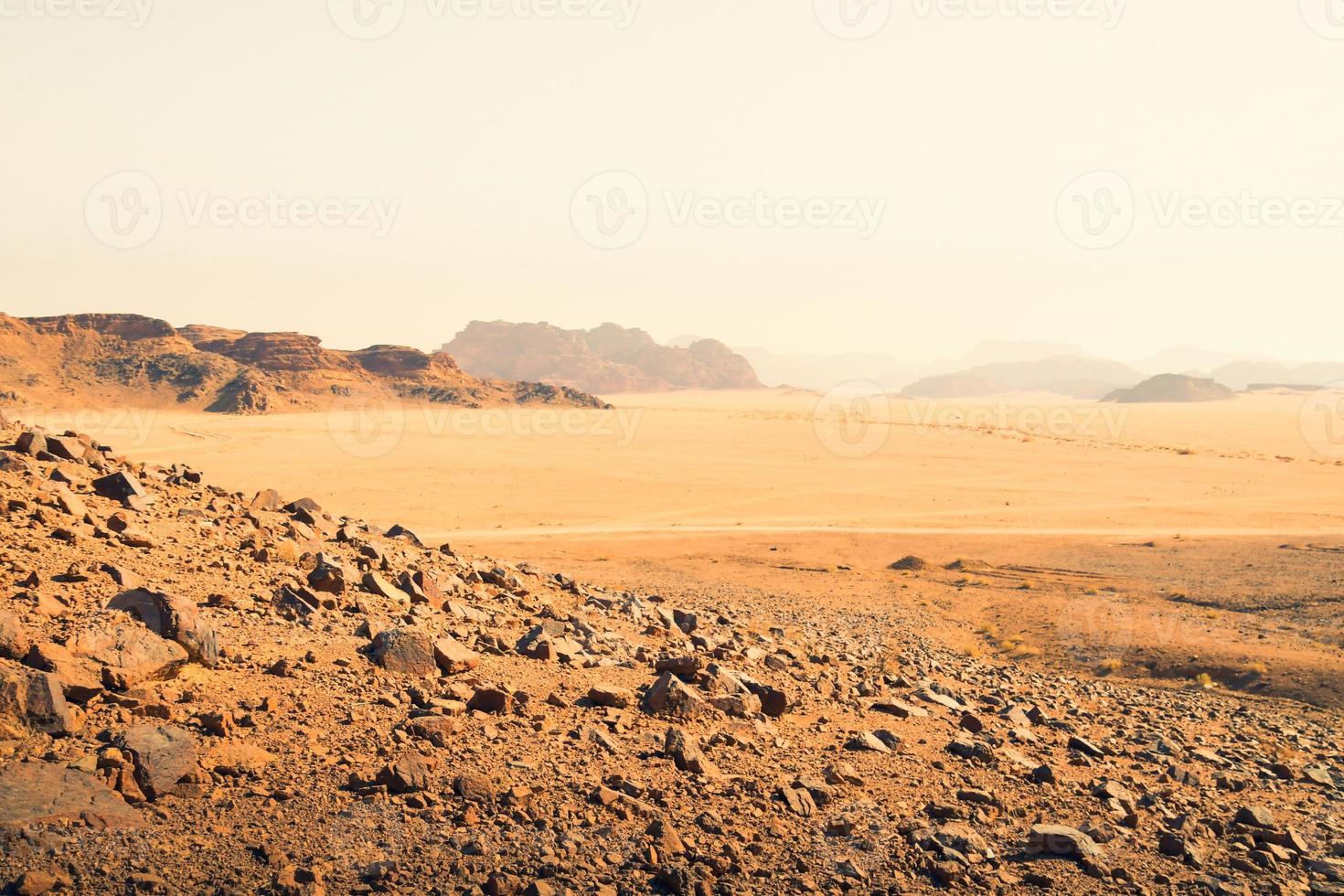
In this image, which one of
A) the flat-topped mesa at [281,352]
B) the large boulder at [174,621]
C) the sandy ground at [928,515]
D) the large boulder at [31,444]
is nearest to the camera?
the large boulder at [174,621]

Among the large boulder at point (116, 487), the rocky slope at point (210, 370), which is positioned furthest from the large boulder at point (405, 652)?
the rocky slope at point (210, 370)

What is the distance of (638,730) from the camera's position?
24.0 ft

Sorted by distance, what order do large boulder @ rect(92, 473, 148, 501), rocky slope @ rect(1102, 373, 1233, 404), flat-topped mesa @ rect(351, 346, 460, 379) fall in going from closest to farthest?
1. large boulder @ rect(92, 473, 148, 501)
2. flat-topped mesa @ rect(351, 346, 460, 379)
3. rocky slope @ rect(1102, 373, 1233, 404)

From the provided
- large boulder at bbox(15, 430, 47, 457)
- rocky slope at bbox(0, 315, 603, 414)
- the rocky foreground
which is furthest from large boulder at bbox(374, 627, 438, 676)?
rocky slope at bbox(0, 315, 603, 414)

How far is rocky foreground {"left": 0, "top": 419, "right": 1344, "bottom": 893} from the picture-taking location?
5.25m

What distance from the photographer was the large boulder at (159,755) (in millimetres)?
5344

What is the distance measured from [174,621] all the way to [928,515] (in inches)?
1197

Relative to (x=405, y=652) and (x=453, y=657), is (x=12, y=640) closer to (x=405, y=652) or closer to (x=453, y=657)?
(x=405, y=652)

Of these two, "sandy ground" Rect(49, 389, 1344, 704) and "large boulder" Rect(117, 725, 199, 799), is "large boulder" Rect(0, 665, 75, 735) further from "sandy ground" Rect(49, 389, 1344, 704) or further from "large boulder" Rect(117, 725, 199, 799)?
"sandy ground" Rect(49, 389, 1344, 704)

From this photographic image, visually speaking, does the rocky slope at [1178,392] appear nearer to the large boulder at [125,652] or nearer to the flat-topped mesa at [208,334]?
the flat-topped mesa at [208,334]

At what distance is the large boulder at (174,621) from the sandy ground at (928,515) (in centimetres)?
1180

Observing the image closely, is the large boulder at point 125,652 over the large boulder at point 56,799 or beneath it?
over

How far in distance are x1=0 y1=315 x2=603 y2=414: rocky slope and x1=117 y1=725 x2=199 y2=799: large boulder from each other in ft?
308

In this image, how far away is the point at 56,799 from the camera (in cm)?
502
